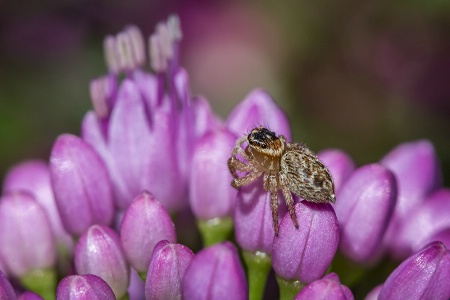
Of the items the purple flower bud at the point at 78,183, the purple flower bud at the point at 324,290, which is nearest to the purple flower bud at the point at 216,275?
the purple flower bud at the point at 324,290

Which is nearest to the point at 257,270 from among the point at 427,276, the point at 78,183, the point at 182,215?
the point at 182,215

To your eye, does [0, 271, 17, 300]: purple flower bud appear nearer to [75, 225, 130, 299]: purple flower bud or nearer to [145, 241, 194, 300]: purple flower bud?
[75, 225, 130, 299]: purple flower bud

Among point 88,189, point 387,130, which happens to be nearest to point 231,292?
point 88,189

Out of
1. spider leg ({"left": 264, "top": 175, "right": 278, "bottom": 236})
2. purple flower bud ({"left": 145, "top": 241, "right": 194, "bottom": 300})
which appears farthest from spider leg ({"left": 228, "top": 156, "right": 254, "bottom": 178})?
purple flower bud ({"left": 145, "top": 241, "right": 194, "bottom": 300})

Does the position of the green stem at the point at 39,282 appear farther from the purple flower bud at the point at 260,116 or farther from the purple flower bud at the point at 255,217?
the purple flower bud at the point at 260,116

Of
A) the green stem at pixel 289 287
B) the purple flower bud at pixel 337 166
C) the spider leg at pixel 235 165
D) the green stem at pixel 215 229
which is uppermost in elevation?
the spider leg at pixel 235 165

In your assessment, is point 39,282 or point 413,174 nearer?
point 39,282

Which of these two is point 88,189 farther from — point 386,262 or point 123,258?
point 386,262

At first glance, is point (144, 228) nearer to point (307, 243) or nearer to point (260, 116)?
point (307, 243)
